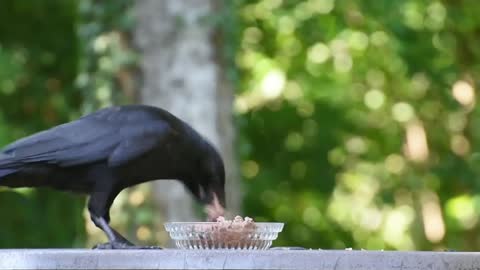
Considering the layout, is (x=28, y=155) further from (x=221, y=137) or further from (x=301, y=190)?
(x=301, y=190)

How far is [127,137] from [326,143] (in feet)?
21.2

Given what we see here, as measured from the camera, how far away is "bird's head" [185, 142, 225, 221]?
5133mm

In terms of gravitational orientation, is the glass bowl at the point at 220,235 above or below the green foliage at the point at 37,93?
above

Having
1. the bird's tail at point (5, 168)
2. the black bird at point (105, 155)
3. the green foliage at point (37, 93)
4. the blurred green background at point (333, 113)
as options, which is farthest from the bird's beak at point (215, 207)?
the green foliage at point (37, 93)

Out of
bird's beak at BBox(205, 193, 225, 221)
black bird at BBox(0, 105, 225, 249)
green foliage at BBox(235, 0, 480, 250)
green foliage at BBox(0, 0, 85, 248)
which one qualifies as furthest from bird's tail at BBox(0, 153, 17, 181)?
green foliage at BBox(235, 0, 480, 250)

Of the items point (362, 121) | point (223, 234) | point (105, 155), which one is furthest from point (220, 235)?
point (362, 121)

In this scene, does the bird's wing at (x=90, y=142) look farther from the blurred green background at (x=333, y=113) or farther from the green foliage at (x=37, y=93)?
the green foliage at (x=37, y=93)

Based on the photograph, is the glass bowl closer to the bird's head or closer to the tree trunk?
the bird's head

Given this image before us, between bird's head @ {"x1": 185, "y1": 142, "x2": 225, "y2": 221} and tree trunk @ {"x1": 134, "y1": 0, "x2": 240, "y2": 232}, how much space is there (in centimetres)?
250

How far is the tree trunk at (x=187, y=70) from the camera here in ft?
25.7

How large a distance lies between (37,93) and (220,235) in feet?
22.6

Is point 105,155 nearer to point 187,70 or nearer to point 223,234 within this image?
point 223,234

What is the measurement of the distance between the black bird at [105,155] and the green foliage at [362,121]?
217 inches

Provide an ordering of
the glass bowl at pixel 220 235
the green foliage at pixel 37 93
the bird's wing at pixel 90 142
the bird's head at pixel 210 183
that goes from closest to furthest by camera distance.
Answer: the glass bowl at pixel 220 235 < the bird's wing at pixel 90 142 < the bird's head at pixel 210 183 < the green foliage at pixel 37 93
